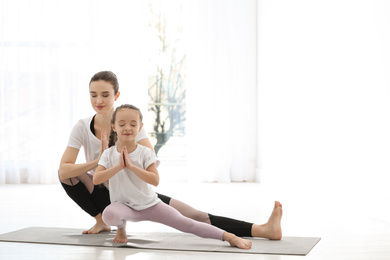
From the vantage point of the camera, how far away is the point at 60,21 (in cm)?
578

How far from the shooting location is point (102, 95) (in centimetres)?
262

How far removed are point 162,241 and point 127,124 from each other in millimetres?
546

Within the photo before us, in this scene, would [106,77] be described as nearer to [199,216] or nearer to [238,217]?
[199,216]

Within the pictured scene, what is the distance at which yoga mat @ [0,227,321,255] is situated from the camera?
91.1 inches

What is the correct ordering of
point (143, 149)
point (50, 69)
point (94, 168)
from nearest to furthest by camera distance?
point (143, 149) → point (94, 168) → point (50, 69)

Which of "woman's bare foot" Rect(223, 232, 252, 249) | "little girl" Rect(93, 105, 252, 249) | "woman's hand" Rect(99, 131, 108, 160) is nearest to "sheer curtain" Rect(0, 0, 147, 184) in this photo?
"woman's hand" Rect(99, 131, 108, 160)

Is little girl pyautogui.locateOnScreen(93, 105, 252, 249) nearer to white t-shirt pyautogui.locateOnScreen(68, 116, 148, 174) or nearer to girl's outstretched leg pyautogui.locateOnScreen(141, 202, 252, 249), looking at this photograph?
girl's outstretched leg pyautogui.locateOnScreen(141, 202, 252, 249)

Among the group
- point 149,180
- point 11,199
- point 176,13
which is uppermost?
point 176,13

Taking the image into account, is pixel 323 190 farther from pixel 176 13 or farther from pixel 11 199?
pixel 176 13

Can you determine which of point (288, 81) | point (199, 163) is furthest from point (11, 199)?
point (288, 81)

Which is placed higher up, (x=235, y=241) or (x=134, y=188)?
(x=134, y=188)

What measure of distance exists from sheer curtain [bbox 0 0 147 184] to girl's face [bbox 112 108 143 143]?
3.44m

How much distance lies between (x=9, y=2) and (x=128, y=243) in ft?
13.3

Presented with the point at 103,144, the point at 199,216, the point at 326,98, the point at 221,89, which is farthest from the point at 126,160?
the point at 221,89
